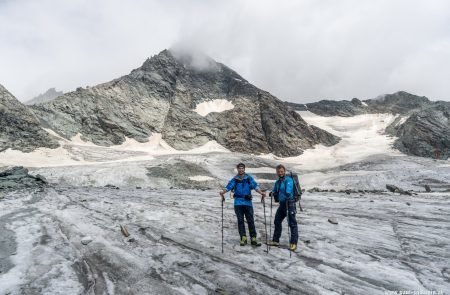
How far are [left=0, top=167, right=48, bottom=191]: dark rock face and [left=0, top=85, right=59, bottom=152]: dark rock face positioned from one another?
35940 millimetres

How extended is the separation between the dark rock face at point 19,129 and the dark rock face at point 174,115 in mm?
6789

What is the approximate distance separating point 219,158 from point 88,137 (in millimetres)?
36847

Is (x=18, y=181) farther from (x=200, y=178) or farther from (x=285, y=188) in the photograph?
(x=285, y=188)

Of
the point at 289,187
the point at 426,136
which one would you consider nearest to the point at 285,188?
the point at 289,187

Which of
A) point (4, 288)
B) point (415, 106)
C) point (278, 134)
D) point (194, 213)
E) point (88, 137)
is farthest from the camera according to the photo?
point (415, 106)

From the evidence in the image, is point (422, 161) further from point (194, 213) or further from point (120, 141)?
point (120, 141)

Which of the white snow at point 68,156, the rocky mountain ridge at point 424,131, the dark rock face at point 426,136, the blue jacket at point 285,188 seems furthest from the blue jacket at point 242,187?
the dark rock face at point 426,136

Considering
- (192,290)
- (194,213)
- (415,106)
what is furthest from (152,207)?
(415,106)

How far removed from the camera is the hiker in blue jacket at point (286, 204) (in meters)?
9.76

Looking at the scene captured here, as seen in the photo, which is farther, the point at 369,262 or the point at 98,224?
the point at 98,224

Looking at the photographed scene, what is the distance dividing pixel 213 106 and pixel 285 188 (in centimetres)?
10480

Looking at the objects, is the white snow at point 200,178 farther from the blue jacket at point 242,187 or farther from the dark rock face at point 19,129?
the blue jacket at point 242,187

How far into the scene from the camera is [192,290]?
6.95m

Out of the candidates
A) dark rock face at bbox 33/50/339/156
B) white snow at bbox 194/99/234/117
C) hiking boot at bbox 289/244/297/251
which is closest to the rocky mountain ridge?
dark rock face at bbox 33/50/339/156
